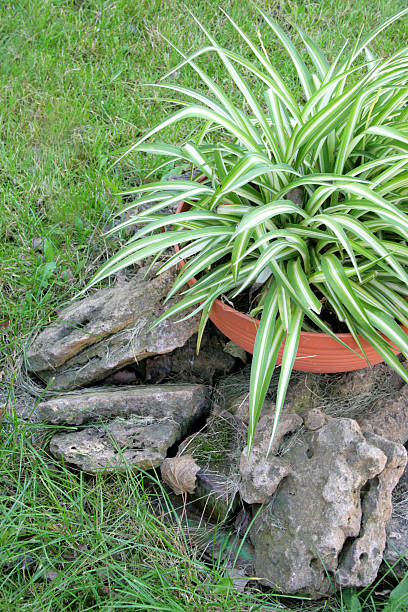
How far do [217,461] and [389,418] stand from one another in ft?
1.89

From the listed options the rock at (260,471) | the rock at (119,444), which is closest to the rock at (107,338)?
the rock at (119,444)

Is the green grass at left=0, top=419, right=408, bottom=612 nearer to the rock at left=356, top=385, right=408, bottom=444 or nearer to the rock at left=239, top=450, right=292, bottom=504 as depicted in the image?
the rock at left=239, top=450, right=292, bottom=504

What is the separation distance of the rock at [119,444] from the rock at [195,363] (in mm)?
261

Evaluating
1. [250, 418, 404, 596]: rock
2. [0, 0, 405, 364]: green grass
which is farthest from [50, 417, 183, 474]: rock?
[0, 0, 405, 364]: green grass

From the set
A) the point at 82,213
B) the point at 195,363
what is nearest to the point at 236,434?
the point at 195,363

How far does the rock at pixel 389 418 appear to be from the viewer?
6.24 ft

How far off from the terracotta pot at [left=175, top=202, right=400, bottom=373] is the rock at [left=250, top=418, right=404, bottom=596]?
0.19m

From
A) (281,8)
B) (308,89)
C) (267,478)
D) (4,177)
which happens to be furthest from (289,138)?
(281,8)

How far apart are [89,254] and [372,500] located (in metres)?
1.52

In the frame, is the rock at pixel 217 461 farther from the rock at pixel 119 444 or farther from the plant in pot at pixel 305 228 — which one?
the plant in pot at pixel 305 228

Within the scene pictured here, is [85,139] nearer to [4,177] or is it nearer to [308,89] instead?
[4,177]

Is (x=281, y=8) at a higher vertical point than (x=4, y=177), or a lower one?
lower

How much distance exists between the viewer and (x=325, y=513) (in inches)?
65.2

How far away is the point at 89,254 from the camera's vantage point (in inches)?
101
